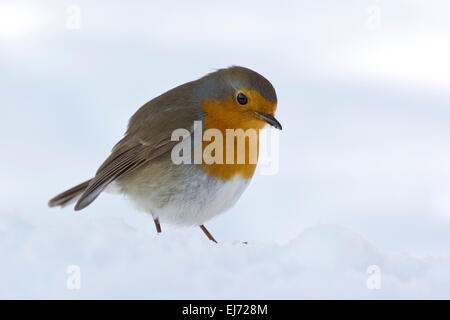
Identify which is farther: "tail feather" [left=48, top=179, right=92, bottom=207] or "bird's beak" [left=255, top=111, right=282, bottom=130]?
"tail feather" [left=48, top=179, right=92, bottom=207]

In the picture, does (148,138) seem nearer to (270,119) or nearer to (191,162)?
(191,162)

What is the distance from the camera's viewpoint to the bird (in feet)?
13.9

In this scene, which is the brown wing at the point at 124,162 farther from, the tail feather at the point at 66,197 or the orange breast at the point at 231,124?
the tail feather at the point at 66,197

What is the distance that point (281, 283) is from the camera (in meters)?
3.66

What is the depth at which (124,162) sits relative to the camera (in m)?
4.43

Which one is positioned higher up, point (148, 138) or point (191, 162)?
point (148, 138)

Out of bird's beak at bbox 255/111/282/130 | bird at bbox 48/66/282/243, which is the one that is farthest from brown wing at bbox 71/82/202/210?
bird's beak at bbox 255/111/282/130

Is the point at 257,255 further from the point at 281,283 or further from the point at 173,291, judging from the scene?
the point at 173,291

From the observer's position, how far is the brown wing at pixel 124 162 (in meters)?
4.32

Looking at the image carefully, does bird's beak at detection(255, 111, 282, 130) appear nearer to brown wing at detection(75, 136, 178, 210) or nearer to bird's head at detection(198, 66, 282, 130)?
bird's head at detection(198, 66, 282, 130)

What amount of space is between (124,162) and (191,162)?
49cm

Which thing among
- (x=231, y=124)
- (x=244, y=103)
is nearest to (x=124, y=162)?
(x=231, y=124)

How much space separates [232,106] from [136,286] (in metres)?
1.37

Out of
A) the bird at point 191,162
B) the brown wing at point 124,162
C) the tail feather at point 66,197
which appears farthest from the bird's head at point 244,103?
the tail feather at point 66,197
